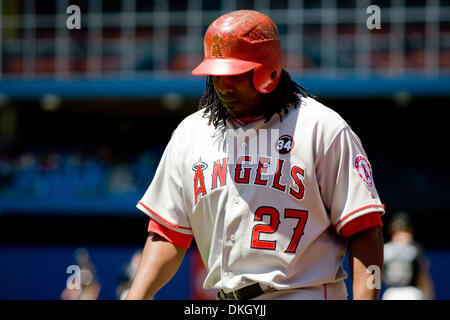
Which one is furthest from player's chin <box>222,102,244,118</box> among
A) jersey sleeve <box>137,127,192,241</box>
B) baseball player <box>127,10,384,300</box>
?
jersey sleeve <box>137,127,192,241</box>

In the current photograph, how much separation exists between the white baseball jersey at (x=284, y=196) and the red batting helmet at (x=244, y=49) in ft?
0.59

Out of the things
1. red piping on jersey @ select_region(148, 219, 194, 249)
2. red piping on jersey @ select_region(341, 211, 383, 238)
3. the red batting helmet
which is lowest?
red piping on jersey @ select_region(148, 219, 194, 249)

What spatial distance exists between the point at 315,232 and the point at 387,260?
6.21 m

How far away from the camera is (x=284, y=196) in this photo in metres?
2.46

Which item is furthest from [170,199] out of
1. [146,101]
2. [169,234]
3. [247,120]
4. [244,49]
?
[146,101]

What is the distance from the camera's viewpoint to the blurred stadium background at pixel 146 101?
14398mm

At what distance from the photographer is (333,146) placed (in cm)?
244

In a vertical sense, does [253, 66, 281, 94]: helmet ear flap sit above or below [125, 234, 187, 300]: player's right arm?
above

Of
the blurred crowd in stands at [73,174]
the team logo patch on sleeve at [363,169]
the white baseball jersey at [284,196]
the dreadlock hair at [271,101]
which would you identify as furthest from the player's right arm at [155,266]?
the blurred crowd in stands at [73,174]

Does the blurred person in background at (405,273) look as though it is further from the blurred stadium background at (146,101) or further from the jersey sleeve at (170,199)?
the jersey sleeve at (170,199)

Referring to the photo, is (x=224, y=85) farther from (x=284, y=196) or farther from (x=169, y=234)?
(x=169, y=234)

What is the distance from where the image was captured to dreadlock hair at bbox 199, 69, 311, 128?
258 cm
